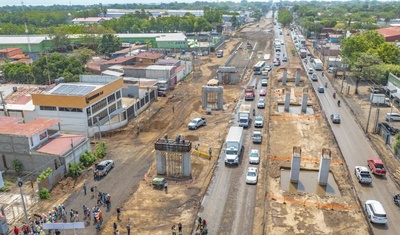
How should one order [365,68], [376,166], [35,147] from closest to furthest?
1. [376,166]
2. [35,147]
3. [365,68]

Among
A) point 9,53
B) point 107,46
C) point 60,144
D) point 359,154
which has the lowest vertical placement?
point 359,154

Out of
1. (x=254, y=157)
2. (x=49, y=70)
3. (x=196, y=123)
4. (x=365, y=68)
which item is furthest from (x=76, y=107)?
(x=365, y=68)

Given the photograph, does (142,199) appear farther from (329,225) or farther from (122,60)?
(122,60)

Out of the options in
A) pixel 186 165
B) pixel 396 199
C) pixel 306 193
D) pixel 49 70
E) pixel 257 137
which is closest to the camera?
pixel 396 199

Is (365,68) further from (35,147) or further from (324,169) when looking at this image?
(35,147)

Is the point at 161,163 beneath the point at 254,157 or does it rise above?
above

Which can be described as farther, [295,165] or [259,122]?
[259,122]

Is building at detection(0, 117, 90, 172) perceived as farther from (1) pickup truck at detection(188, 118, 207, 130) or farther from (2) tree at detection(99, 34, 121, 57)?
(2) tree at detection(99, 34, 121, 57)
